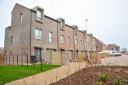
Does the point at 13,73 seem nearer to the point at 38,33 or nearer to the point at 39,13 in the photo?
the point at 38,33

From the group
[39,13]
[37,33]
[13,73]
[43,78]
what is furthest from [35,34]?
[43,78]

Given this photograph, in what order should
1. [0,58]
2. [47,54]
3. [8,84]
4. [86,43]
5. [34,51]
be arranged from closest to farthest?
1. [8,84]
2. [0,58]
3. [34,51]
4. [47,54]
5. [86,43]

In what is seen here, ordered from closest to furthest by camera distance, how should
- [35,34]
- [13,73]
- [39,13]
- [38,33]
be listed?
[13,73] → [35,34] → [38,33] → [39,13]

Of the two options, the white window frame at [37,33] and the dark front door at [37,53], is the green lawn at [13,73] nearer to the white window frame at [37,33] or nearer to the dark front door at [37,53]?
the dark front door at [37,53]

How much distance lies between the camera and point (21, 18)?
31312mm

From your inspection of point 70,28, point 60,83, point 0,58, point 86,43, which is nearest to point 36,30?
point 0,58

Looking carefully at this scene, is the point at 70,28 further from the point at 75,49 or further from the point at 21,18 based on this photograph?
the point at 21,18

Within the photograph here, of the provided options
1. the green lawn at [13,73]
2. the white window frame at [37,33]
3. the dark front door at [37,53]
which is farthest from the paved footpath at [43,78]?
the white window frame at [37,33]

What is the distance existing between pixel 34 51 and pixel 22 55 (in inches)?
77.9

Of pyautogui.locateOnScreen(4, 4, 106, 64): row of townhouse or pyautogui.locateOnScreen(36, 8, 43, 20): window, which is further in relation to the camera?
pyautogui.locateOnScreen(36, 8, 43, 20): window

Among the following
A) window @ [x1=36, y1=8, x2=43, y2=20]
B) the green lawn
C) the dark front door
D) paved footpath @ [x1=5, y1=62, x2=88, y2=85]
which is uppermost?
window @ [x1=36, y1=8, x2=43, y2=20]

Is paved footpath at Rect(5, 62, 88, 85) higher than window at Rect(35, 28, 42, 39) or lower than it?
lower

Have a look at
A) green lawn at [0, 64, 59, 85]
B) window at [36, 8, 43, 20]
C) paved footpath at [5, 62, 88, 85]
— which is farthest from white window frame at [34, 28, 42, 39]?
paved footpath at [5, 62, 88, 85]

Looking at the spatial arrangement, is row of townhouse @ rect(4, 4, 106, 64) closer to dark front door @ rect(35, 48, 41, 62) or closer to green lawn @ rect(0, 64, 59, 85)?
dark front door @ rect(35, 48, 41, 62)
